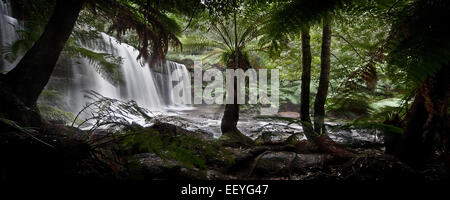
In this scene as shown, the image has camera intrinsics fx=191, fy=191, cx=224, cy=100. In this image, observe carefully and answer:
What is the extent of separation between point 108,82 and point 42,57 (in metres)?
3.99

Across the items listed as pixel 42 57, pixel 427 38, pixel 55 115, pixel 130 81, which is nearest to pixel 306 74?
pixel 427 38

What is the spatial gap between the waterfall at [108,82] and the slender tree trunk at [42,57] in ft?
1.61

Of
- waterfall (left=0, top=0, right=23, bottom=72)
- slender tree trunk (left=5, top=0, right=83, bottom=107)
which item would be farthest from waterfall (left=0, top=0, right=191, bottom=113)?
slender tree trunk (left=5, top=0, right=83, bottom=107)

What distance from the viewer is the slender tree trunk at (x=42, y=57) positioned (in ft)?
4.44

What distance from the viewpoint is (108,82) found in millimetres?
5000

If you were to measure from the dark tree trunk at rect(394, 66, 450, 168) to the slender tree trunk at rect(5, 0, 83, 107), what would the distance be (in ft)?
7.03

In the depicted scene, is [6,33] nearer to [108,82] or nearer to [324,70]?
[108,82]

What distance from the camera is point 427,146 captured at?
818 millimetres

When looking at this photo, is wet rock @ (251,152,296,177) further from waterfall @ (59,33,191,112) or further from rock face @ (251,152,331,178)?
waterfall @ (59,33,191,112)
